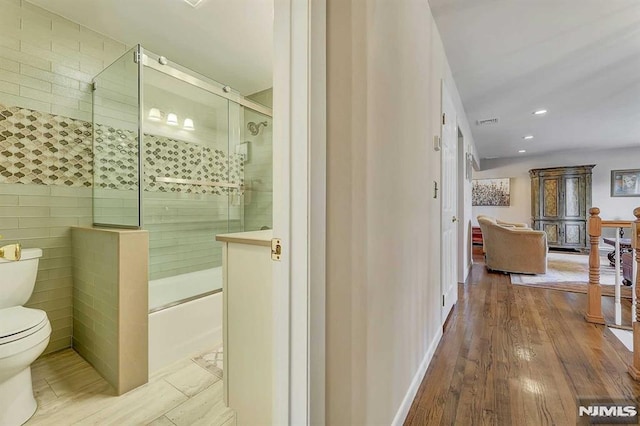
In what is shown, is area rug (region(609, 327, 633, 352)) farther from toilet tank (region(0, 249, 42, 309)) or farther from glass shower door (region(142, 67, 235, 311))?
toilet tank (region(0, 249, 42, 309))

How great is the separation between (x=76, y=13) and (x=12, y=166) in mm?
1179

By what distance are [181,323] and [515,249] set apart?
4.41 m

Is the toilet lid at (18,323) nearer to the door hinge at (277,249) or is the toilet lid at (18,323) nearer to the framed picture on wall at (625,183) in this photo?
the door hinge at (277,249)

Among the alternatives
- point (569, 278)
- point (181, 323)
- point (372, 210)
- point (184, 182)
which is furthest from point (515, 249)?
point (184, 182)

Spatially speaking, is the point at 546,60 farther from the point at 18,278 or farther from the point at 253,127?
the point at 18,278

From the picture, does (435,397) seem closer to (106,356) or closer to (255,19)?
(106,356)

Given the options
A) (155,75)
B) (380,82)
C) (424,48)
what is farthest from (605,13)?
(155,75)

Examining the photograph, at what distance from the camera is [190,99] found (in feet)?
9.50

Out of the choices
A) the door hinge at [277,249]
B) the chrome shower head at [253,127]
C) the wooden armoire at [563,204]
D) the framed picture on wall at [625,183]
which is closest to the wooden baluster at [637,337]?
the door hinge at [277,249]

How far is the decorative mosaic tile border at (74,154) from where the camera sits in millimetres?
1920

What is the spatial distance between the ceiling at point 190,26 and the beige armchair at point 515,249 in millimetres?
3939

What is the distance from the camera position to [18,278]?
68.4 inches

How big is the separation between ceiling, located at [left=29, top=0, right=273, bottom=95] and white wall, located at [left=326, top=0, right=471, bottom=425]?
122 cm

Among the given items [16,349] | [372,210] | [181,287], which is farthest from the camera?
[181,287]
